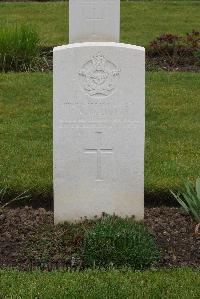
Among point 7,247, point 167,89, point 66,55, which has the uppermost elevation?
point 66,55

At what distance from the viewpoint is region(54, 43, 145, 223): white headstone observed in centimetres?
609

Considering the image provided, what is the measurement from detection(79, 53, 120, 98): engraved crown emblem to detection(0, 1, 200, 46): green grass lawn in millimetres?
7913

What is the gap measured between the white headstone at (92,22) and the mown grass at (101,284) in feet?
6.71

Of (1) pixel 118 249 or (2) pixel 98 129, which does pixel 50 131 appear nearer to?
(2) pixel 98 129

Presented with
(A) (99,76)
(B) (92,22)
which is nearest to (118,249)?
(A) (99,76)

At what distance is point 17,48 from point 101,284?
24.0 ft

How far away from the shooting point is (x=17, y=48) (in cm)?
1205

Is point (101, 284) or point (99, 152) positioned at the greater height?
point (99, 152)

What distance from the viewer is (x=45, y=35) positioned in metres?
14.7

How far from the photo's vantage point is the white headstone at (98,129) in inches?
240

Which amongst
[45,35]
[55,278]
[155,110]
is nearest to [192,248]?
[55,278]

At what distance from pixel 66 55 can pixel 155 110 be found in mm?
4121

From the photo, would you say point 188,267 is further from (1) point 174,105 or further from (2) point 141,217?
(1) point 174,105

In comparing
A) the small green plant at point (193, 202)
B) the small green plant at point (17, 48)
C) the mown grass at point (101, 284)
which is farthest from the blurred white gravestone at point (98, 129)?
the small green plant at point (17, 48)
